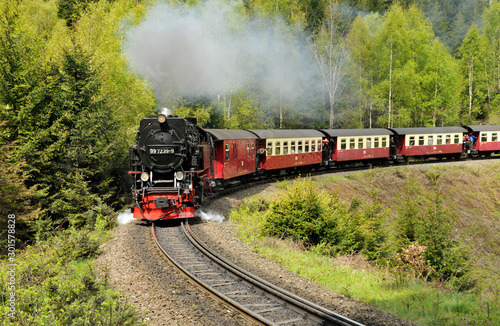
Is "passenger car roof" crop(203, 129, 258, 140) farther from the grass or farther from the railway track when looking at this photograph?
the railway track

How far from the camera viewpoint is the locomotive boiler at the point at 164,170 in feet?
42.0

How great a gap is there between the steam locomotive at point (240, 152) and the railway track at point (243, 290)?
2620mm

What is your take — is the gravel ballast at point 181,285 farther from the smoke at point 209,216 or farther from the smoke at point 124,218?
the smoke at point 209,216

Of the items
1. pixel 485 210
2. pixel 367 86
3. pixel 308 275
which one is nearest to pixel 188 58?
pixel 308 275

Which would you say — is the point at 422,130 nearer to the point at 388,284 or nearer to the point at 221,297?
the point at 388,284

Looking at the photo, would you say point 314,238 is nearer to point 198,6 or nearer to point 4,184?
point 4,184

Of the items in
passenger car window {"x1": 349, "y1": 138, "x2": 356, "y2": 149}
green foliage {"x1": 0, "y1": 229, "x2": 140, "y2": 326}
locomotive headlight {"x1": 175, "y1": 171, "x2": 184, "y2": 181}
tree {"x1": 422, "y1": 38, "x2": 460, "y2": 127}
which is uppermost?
tree {"x1": 422, "y1": 38, "x2": 460, "y2": 127}

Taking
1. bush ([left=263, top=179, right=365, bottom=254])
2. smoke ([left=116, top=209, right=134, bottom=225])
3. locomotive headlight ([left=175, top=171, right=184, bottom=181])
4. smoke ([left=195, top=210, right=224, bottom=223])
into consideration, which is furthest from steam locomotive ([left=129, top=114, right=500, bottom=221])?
bush ([left=263, top=179, right=365, bottom=254])

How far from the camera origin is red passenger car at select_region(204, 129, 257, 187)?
17.0 meters

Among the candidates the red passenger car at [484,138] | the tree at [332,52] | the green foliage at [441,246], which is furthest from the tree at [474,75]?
the green foliage at [441,246]

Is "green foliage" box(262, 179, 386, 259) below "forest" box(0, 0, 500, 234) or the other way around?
below

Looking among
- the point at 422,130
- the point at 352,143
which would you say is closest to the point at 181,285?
the point at 352,143

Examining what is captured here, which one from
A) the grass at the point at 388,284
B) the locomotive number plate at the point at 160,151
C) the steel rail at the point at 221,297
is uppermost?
the locomotive number plate at the point at 160,151

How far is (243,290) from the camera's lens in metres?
7.35
